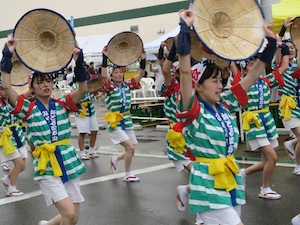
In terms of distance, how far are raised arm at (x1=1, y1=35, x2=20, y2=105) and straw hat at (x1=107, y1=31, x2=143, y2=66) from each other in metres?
3.39

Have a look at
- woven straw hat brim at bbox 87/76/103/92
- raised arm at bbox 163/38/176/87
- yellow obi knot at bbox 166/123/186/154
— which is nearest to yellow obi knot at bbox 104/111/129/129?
woven straw hat brim at bbox 87/76/103/92

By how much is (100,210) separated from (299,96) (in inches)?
134

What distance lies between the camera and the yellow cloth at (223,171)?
3.71 metres

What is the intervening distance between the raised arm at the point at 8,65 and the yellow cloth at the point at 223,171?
205 centimetres

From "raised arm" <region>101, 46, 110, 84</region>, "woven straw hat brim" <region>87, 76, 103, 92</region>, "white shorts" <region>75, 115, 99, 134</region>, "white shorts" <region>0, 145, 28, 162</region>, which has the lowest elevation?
"white shorts" <region>75, 115, 99, 134</region>

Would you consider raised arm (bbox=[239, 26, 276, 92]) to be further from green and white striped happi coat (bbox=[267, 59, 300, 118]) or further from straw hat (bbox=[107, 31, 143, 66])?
straw hat (bbox=[107, 31, 143, 66])

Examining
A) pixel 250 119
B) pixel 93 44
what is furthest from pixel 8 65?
pixel 93 44

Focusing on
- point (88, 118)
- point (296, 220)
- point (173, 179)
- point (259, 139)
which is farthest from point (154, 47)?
point (296, 220)

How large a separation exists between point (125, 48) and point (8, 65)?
377 centimetres

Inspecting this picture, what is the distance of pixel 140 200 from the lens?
6816mm

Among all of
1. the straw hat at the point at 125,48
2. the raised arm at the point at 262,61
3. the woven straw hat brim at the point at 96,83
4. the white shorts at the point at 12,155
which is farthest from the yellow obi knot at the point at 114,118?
the raised arm at the point at 262,61

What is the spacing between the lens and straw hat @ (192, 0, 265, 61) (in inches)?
140

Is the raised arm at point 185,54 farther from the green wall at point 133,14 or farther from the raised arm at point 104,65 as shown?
the green wall at point 133,14

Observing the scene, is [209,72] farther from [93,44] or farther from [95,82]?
[93,44]
